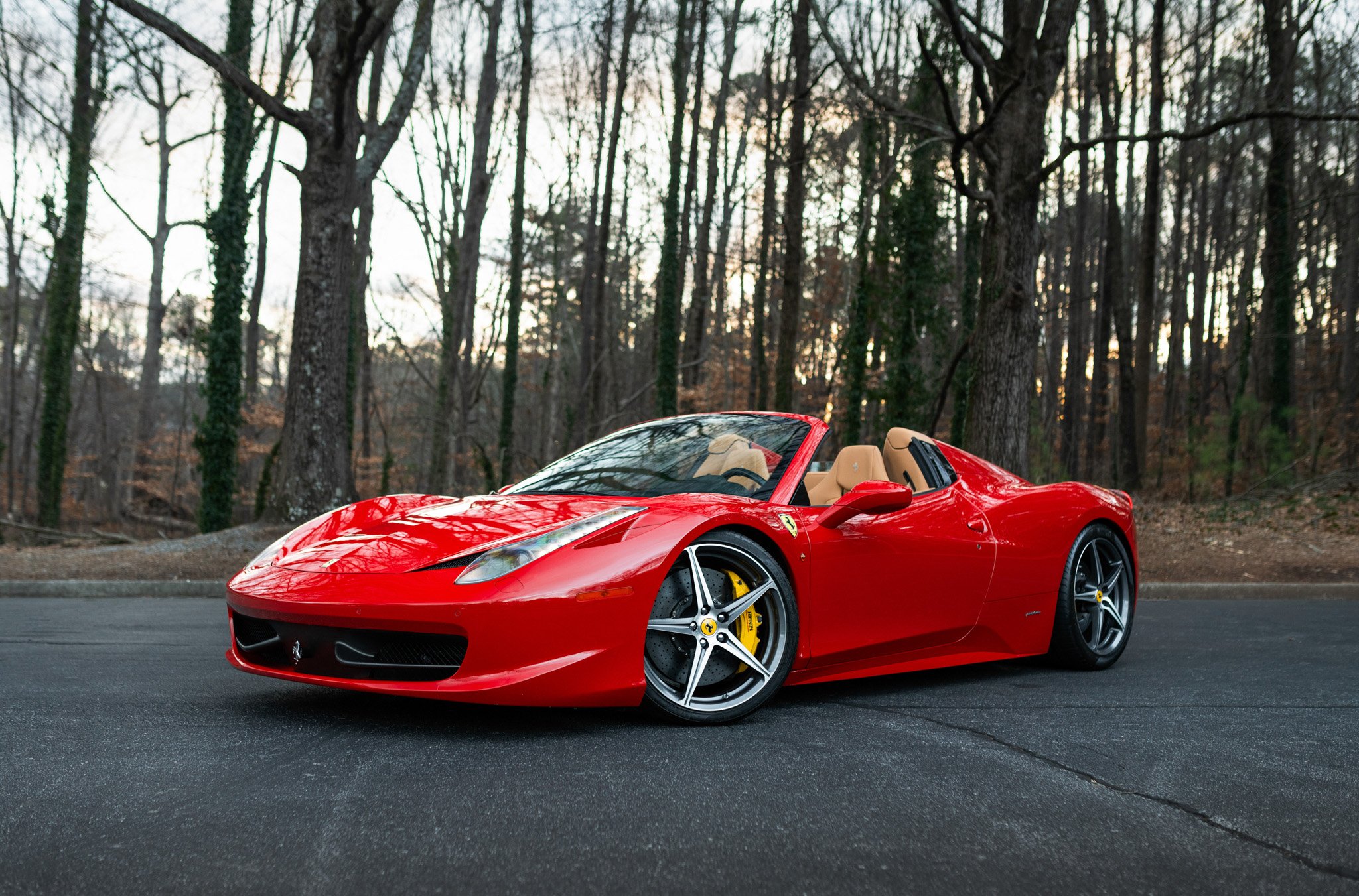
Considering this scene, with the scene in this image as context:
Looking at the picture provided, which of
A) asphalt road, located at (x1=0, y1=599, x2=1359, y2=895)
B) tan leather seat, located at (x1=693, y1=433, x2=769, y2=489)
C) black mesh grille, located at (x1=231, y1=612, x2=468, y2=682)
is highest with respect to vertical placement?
tan leather seat, located at (x1=693, y1=433, x2=769, y2=489)

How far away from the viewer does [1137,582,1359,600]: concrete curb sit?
32.8 feet

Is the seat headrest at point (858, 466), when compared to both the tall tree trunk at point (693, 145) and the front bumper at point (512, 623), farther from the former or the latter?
the tall tree trunk at point (693, 145)

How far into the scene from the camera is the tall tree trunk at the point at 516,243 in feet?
77.4

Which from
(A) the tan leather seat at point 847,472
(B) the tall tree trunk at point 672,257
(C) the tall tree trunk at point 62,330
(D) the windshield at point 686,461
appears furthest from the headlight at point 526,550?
(C) the tall tree trunk at point 62,330

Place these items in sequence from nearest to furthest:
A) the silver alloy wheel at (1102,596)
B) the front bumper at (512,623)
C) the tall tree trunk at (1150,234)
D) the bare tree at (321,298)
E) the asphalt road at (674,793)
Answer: the asphalt road at (674,793) → the front bumper at (512,623) → the silver alloy wheel at (1102,596) → the bare tree at (321,298) → the tall tree trunk at (1150,234)

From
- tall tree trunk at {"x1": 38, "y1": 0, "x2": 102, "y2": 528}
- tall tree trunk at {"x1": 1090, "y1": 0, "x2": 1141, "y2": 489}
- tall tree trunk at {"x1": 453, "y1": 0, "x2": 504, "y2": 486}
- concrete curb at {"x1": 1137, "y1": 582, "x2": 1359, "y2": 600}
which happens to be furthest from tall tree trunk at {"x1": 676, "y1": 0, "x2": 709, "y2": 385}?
concrete curb at {"x1": 1137, "y1": 582, "x2": 1359, "y2": 600}

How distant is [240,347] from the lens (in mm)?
18500

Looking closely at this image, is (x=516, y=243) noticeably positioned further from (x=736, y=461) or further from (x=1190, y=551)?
(x=736, y=461)

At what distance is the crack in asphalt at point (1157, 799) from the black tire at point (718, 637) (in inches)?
19.7

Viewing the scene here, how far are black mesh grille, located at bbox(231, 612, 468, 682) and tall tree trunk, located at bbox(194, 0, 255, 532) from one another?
15618mm

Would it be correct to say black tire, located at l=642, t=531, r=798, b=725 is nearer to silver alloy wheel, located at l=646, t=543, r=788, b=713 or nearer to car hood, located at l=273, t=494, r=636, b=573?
silver alloy wheel, located at l=646, t=543, r=788, b=713

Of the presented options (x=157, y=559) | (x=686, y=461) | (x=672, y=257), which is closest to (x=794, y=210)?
(x=672, y=257)

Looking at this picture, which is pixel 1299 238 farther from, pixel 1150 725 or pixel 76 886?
pixel 76 886

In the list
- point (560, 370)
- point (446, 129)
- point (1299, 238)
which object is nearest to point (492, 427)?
point (560, 370)
